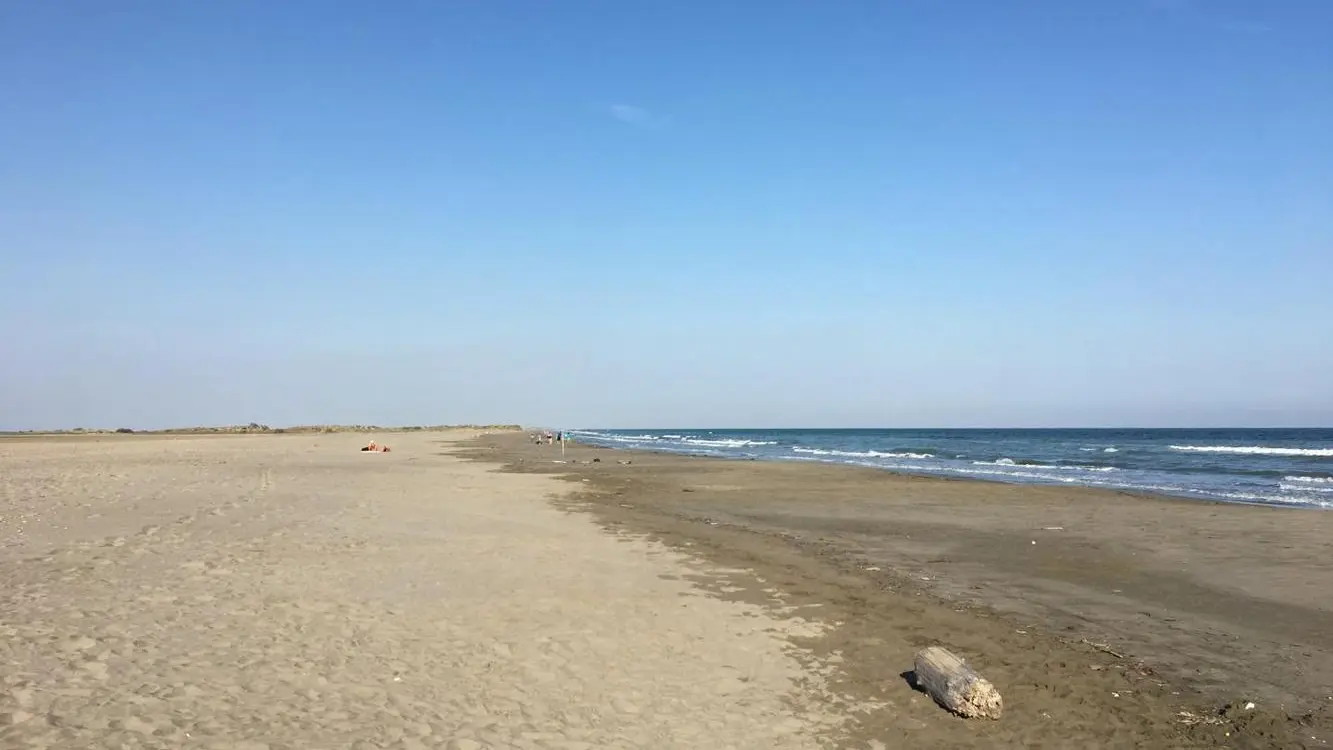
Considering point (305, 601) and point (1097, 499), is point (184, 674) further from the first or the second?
point (1097, 499)

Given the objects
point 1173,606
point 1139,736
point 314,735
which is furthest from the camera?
point 1173,606

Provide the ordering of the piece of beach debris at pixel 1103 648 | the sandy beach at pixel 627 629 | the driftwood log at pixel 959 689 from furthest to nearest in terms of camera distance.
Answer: the piece of beach debris at pixel 1103 648 < the driftwood log at pixel 959 689 < the sandy beach at pixel 627 629

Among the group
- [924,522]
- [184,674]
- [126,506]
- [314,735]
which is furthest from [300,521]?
[924,522]

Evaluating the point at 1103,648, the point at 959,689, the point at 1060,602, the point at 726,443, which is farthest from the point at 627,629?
the point at 726,443

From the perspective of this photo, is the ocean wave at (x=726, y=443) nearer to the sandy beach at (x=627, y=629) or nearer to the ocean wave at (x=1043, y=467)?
the ocean wave at (x=1043, y=467)

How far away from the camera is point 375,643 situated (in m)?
8.20

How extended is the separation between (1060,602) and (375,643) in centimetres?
918

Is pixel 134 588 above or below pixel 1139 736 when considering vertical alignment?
above

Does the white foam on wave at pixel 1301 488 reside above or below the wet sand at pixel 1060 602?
below

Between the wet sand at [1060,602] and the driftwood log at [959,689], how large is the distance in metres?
0.15

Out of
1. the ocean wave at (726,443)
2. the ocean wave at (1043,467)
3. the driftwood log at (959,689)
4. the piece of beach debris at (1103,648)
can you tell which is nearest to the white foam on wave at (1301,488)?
the ocean wave at (1043,467)

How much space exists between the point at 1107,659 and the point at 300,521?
14.4 m

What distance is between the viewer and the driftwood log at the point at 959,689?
22.8 feet

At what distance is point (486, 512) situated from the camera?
773 inches
